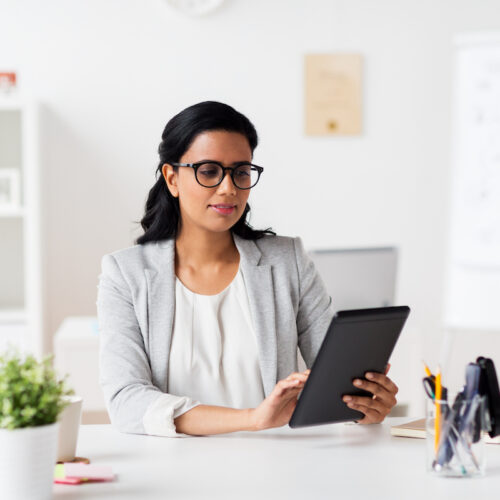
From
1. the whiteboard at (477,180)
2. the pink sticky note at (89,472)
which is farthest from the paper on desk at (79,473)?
the whiteboard at (477,180)

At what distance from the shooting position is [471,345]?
3.90 m

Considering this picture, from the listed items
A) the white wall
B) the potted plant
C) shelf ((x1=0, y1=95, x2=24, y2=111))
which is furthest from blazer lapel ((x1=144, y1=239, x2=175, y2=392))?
the white wall

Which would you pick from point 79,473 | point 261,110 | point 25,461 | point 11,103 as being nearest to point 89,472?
point 79,473

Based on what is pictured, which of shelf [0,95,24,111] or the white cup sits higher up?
shelf [0,95,24,111]

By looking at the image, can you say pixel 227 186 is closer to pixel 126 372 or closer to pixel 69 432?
pixel 126 372

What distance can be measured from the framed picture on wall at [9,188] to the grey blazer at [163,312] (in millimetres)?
1773

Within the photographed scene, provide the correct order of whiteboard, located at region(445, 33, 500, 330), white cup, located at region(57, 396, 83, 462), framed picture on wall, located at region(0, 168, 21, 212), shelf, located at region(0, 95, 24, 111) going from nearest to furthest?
white cup, located at region(57, 396, 83, 462) → shelf, located at region(0, 95, 24, 111) → framed picture on wall, located at region(0, 168, 21, 212) → whiteboard, located at region(445, 33, 500, 330)

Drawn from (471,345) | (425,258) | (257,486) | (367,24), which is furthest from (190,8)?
(257,486)

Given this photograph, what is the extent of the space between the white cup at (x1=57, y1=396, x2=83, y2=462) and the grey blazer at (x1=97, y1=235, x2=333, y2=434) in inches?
8.6

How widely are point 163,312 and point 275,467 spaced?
1.83 ft

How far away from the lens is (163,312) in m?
1.74

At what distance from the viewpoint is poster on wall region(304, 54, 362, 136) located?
379 cm

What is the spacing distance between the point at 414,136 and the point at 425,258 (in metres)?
0.59

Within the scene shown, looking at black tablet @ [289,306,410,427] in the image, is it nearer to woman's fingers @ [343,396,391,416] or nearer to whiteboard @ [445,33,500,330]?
woman's fingers @ [343,396,391,416]
